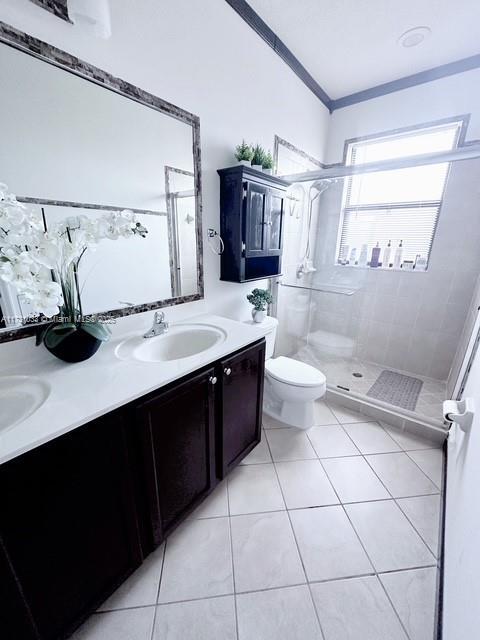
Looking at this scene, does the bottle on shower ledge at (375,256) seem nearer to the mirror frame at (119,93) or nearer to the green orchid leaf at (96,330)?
the mirror frame at (119,93)

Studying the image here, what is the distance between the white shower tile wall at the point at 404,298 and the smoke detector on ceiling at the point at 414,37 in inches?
36.3

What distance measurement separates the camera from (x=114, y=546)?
94 centimetres

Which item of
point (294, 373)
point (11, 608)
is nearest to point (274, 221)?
point (294, 373)

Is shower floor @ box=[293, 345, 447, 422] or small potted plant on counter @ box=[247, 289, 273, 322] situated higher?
small potted plant on counter @ box=[247, 289, 273, 322]

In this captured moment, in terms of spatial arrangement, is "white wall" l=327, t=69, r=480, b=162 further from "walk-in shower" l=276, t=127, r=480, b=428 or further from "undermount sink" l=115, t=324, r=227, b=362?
"undermount sink" l=115, t=324, r=227, b=362

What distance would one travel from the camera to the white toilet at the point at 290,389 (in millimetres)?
1799

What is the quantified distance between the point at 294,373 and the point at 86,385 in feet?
4.45

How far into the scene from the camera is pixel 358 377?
2.59 meters

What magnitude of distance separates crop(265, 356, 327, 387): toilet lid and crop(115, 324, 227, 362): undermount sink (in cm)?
66

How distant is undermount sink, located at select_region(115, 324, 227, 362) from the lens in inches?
49.7

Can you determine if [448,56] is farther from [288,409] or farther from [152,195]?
[288,409]

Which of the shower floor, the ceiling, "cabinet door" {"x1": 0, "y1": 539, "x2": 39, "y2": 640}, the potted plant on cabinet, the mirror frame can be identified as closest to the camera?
"cabinet door" {"x1": 0, "y1": 539, "x2": 39, "y2": 640}

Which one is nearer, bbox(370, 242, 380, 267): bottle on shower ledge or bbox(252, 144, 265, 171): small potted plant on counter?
bbox(252, 144, 265, 171): small potted plant on counter

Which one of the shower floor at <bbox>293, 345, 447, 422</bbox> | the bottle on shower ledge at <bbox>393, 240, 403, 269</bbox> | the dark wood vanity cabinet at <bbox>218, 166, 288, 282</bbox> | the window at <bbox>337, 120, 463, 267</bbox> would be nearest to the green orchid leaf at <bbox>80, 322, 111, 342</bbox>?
the dark wood vanity cabinet at <bbox>218, 166, 288, 282</bbox>
